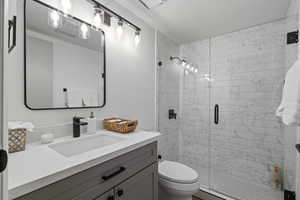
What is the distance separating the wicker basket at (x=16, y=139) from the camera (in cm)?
81

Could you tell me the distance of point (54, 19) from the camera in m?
1.09

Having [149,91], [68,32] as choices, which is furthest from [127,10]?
[149,91]

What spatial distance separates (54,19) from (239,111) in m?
2.40

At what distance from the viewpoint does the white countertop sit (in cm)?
53

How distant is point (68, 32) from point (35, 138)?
2.83 ft

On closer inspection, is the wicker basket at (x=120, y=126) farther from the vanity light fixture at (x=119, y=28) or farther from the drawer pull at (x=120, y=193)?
the vanity light fixture at (x=119, y=28)

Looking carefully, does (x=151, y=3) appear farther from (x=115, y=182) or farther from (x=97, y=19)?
(x=115, y=182)

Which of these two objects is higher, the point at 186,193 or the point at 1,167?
the point at 1,167

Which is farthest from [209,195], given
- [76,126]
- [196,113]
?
[76,126]

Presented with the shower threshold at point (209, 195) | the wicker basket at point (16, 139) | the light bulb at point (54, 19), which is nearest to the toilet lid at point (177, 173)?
the shower threshold at point (209, 195)

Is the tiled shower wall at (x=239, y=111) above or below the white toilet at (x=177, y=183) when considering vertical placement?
above

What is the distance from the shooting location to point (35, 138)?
1006 millimetres

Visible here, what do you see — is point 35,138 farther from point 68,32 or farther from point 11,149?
point 68,32

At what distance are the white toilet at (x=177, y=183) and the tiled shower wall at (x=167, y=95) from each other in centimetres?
50
